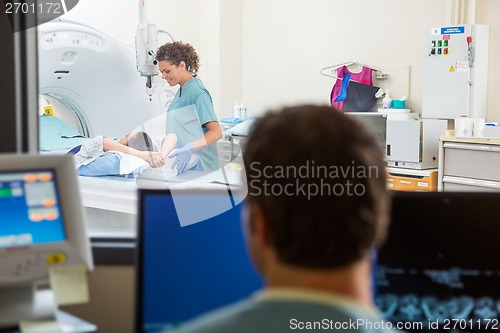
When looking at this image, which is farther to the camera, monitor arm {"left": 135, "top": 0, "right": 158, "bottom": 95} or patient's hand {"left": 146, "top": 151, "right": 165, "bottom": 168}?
patient's hand {"left": 146, "top": 151, "right": 165, "bottom": 168}

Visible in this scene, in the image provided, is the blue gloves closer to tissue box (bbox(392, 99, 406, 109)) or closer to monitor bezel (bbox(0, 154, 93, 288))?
monitor bezel (bbox(0, 154, 93, 288))

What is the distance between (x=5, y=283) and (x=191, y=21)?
548 cm

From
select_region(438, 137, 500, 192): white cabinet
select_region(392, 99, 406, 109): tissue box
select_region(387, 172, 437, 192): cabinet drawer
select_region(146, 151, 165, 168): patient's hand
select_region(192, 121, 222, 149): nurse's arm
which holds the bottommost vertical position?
select_region(387, 172, 437, 192): cabinet drawer

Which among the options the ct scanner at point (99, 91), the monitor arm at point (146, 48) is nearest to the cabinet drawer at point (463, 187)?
the ct scanner at point (99, 91)

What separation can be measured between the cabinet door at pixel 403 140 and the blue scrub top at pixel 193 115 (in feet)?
5.94

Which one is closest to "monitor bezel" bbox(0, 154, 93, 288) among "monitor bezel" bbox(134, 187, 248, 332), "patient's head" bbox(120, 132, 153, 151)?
"monitor bezel" bbox(134, 187, 248, 332)

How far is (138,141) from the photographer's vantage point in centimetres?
368

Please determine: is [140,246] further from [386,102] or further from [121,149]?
[386,102]

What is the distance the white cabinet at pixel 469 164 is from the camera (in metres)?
4.07

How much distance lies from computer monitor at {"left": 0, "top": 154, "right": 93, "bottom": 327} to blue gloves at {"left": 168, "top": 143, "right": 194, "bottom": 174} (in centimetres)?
199

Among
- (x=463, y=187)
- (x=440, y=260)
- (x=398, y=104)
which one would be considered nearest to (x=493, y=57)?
(x=398, y=104)

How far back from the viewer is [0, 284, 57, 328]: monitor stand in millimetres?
1257

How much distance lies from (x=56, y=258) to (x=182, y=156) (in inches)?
80.7

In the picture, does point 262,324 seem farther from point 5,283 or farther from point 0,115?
point 0,115
